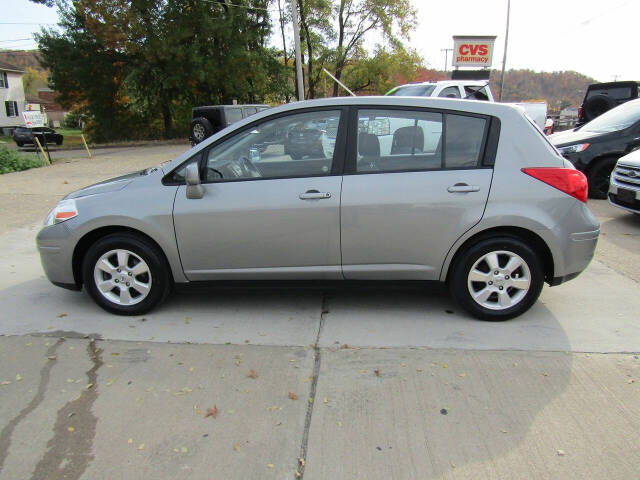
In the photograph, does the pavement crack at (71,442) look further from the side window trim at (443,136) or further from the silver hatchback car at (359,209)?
the side window trim at (443,136)

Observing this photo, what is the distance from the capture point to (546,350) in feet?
11.2

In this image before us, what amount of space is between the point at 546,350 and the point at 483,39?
25.4 meters

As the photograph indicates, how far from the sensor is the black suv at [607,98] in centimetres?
1502

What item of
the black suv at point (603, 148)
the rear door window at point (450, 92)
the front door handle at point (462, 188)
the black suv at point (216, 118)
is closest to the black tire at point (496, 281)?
the front door handle at point (462, 188)

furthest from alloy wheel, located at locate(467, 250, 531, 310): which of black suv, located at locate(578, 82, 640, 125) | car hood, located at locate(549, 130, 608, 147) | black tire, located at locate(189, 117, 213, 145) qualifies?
black tire, located at locate(189, 117, 213, 145)

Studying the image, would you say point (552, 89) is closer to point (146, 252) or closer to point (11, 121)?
point (11, 121)

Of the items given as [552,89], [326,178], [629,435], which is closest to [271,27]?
[326,178]

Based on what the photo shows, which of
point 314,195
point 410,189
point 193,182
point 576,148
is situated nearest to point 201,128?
point 576,148

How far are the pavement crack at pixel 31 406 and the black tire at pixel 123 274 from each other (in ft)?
1.77

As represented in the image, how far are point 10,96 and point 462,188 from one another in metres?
54.8

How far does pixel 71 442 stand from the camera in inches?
99.0

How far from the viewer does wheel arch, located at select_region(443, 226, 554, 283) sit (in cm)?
369

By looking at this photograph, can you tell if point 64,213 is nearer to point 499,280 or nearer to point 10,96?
point 499,280

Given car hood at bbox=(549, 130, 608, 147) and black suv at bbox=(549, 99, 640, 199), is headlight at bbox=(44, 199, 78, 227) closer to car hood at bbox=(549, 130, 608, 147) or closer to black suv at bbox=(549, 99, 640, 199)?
black suv at bbox=(549, 99, 640, 199)
